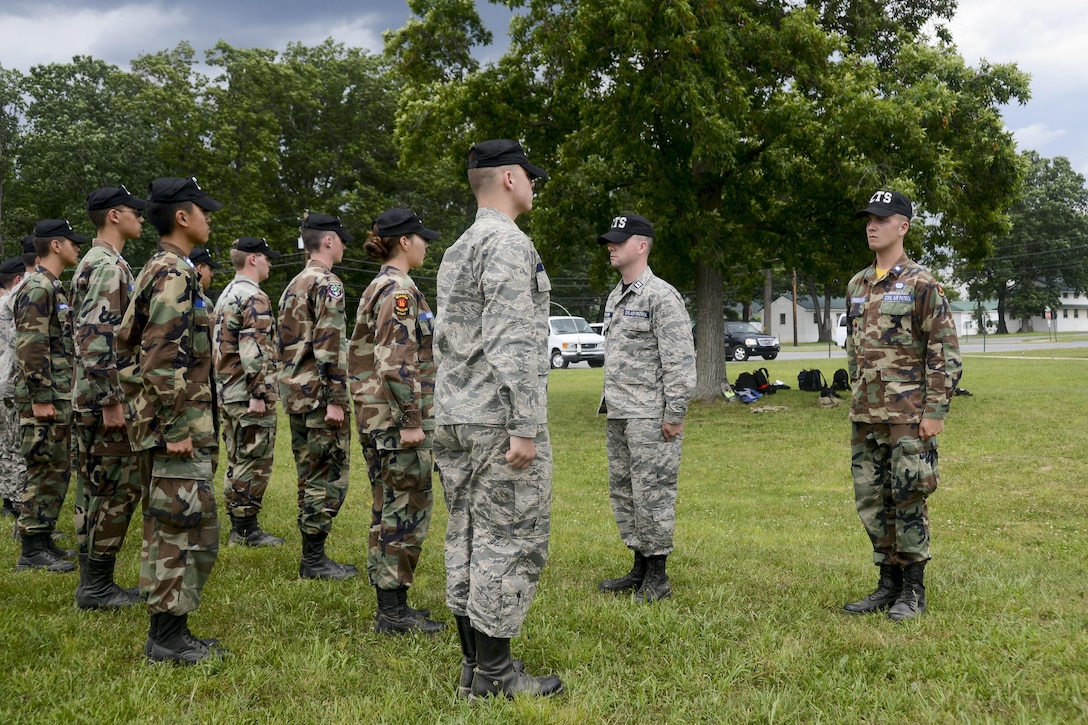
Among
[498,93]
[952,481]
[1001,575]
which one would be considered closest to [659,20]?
[498,93]

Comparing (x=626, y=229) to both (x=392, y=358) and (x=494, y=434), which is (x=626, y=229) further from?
(x=494, y=434)

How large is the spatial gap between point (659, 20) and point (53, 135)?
30.0 meters

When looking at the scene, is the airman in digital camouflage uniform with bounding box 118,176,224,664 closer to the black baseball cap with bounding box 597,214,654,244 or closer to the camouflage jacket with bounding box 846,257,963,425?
the black baseball cap with bounding box 597,214,654,244

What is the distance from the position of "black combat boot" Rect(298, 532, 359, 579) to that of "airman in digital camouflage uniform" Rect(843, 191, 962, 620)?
10.2ft

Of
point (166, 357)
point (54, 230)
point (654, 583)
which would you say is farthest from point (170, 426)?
point (54, 230)

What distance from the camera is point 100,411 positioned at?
170 inches

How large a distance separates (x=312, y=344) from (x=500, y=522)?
8.30ft

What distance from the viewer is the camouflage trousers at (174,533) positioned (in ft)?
11.7

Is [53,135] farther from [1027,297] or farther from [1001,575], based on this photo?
[1027,297]

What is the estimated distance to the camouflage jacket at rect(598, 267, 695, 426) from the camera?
4.73m

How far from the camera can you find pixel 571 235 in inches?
631

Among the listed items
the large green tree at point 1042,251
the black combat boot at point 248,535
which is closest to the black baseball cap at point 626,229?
the black combat boot at point 248,535

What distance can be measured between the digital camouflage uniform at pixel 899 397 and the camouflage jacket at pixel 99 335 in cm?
411

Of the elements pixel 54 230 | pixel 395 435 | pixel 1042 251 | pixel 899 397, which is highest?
pixel 1042 251
